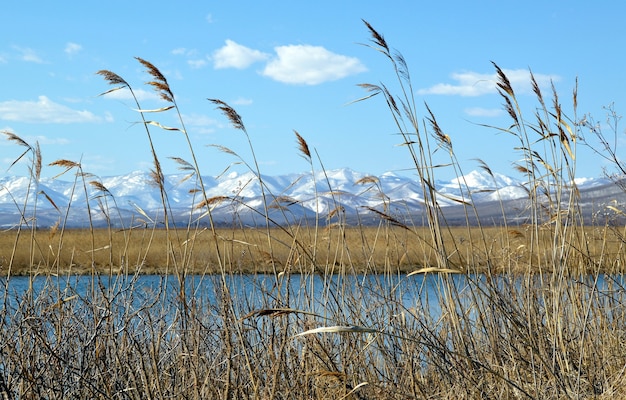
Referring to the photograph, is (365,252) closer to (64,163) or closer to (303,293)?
(303,293)

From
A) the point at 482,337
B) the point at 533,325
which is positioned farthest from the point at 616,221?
the point at 533,325

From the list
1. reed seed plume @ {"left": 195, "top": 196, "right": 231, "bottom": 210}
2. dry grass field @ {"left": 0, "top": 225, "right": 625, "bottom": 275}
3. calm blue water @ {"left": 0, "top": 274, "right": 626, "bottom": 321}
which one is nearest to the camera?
reed seed plume @ {"left": 195, "top": 196, "right": 231, "bottom": 210}

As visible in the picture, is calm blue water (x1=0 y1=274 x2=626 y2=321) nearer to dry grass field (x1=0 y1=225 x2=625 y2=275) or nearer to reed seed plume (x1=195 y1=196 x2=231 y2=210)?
dry grass field (x1=0 y1=225 x2=625 y2=275)

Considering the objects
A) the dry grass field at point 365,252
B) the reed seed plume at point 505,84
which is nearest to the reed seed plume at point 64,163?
the dry grass field at point 365,252

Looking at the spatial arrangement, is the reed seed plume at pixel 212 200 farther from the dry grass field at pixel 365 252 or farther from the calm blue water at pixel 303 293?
the calm blue water at pixel 303 293

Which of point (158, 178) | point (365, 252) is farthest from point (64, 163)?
point (365, 252)

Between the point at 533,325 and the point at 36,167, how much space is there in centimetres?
264

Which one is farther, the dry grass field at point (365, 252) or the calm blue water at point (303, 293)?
the dry grass field at point (365, 252)

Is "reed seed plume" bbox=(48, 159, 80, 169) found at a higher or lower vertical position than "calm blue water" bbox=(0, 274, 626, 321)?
higher

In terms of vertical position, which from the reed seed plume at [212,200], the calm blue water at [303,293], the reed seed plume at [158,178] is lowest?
the calm blue water at [303,293]

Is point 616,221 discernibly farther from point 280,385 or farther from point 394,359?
point 280,385

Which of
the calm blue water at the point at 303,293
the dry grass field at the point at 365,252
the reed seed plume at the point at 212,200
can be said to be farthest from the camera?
the dry grass field at the point at 365,252

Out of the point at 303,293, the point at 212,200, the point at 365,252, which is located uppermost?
the point at 212,200

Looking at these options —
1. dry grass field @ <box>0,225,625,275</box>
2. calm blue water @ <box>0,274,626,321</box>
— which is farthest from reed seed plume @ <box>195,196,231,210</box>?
calm blue water @ <box>0,274,626,321</box>
